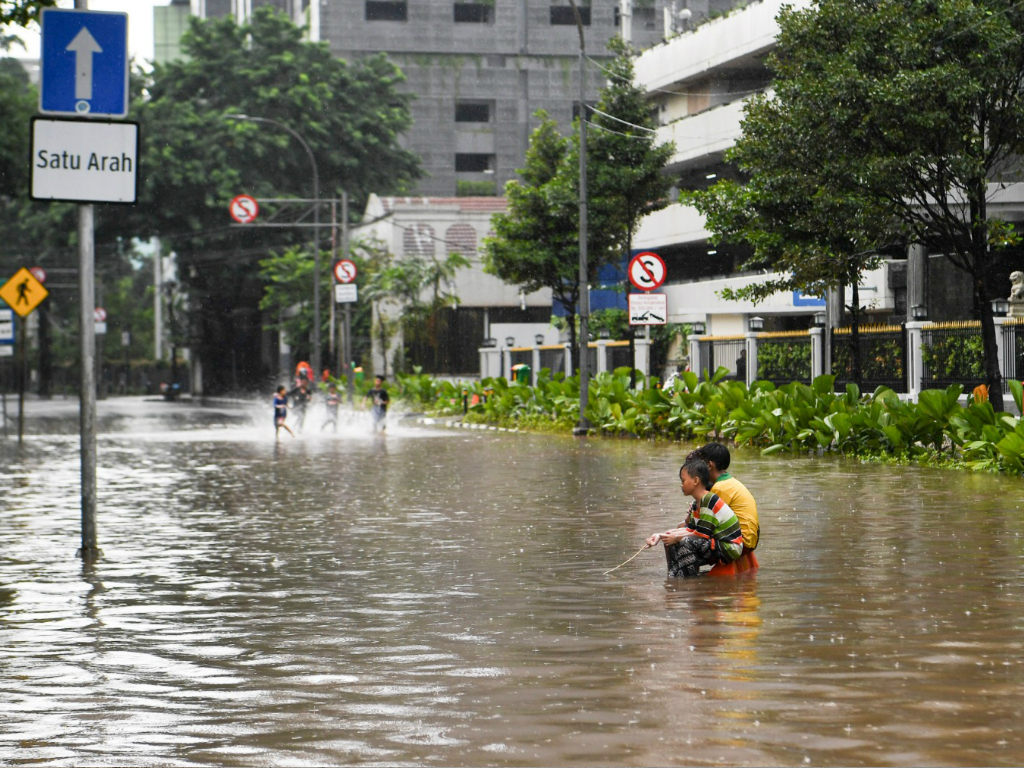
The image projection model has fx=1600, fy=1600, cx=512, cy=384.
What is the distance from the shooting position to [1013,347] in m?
29.6

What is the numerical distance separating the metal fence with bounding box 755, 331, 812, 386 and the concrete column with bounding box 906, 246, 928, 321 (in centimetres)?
815

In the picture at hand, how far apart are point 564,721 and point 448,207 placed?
62.4 metres

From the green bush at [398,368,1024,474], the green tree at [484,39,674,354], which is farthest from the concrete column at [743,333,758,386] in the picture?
the green tree at [484,39,674,354]

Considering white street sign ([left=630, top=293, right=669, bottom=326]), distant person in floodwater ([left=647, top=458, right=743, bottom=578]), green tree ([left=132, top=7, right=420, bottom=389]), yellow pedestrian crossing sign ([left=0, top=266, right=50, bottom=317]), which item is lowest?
distant person in floodwater ([left=647, top=458, right=743, bottom=578])

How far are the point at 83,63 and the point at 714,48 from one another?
45018 millimetres

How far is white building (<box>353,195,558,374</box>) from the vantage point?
6681 centimetres

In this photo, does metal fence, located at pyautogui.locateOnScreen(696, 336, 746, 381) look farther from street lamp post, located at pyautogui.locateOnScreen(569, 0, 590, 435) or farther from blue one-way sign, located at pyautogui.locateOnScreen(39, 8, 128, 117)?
blue one-way sign, located at pyautogui.locateOnScreen(39, 8, 128, 117)

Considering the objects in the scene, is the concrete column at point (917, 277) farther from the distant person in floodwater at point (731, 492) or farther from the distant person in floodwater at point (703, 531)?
the distant person in floodwater at point (703, 531)

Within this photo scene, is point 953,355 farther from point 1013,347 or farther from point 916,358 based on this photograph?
point 1013,347

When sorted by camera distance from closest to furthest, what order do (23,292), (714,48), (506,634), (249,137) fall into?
(506,634), (23,292), (714,48), (249,137)

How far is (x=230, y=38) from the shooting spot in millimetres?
71000

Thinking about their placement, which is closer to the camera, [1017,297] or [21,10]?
[21,10]

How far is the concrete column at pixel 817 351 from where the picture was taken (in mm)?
35156

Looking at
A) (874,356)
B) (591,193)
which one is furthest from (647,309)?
(591,193)
